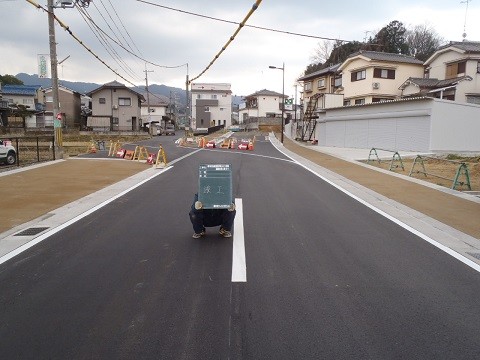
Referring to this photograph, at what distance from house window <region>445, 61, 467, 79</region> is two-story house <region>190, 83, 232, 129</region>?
185 feet

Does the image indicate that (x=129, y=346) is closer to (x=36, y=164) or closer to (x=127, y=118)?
(x=36, y=164)

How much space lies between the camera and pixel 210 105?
8881 cm

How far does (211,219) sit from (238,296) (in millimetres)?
2560

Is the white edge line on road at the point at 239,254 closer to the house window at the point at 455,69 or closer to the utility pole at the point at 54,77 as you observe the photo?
the utility pole at the point at 54,77

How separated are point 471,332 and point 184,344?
286 centimetres

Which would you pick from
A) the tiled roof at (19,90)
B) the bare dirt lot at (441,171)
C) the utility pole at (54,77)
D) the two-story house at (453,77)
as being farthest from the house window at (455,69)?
the tiled roof at (19,90)

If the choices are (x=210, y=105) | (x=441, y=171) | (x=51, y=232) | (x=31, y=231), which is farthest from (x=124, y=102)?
(x=51, y=232)

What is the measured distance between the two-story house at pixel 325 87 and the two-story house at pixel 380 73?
11.2ft

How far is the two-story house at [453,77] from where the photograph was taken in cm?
3488

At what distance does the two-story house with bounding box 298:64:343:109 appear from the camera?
45688mm

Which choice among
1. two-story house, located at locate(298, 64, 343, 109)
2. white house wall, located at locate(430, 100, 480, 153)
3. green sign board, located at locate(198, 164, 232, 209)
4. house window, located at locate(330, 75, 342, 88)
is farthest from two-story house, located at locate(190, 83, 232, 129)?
green sign board, located at locate(198, 164, 232, 209)

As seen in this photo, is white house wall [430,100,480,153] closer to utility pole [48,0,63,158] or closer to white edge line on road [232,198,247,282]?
white edge line on road [232,198,247,282]

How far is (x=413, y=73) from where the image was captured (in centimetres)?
4212

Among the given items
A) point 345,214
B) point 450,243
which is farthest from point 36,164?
point 450,243
